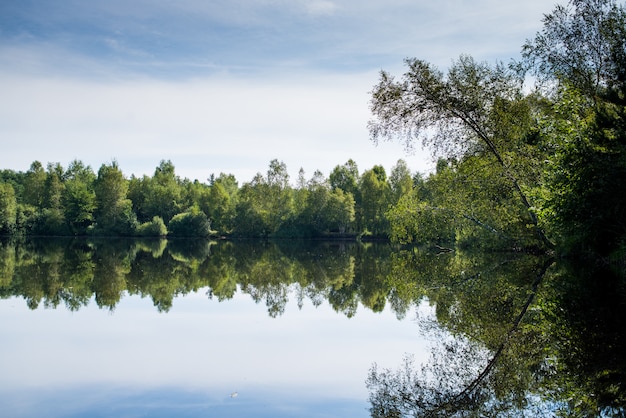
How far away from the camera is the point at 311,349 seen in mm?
9766

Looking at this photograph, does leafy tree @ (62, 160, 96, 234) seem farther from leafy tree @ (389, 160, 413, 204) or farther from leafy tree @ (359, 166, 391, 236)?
leafy tree @ (389, 160, 413, 204)

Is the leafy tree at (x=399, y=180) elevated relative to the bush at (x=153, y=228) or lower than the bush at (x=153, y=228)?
elevated

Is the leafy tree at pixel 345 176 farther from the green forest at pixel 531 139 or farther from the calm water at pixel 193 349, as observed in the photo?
the calm water at pixel 193 349

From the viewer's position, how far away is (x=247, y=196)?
87438 millimetres

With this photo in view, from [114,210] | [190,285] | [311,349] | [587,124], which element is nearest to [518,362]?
[311,349]

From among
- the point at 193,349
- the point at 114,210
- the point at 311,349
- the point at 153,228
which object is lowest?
the point at 311,349

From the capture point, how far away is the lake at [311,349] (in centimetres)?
678

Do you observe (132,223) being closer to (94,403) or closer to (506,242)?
(506,242)

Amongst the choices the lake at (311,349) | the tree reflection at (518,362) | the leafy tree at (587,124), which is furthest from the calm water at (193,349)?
the leafy tree at (587,124)

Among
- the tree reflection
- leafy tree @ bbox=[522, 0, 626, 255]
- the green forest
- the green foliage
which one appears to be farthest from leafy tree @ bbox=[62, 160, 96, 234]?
the tree reflection

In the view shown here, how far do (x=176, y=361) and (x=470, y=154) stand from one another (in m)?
18.8

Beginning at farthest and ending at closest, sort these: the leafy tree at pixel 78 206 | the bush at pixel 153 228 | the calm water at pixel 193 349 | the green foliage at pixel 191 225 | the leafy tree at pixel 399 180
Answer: the leafy tree at pixel 78 206
the bush at pixel 153 228
the green foliage at pixel 191 225
the leafy tree at pixel 399 180
the calm water at pixel 193 349

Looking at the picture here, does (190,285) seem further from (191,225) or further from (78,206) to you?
(78,206)

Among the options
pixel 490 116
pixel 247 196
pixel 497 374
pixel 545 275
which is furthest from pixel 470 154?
pixel 247 196
